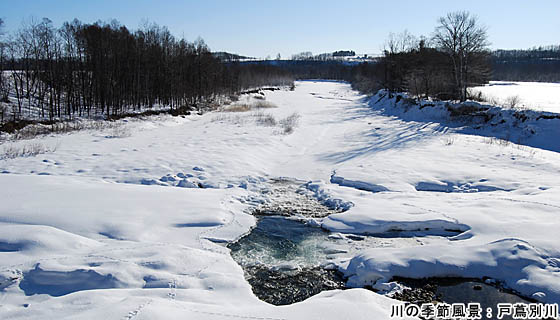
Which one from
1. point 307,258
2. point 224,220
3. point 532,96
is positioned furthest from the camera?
point 532,96

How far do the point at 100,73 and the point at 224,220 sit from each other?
112ft

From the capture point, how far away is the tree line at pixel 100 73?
1320 inches

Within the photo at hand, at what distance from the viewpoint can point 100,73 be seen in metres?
36.1

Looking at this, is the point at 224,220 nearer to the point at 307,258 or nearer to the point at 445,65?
the point at 307,258

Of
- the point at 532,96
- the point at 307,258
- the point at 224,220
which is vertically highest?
the point at 532,96

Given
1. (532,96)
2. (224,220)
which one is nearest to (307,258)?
(224,220)

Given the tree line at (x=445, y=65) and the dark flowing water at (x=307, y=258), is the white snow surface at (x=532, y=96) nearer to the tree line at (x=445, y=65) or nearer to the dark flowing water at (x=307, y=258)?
the tree line at (x=445, y=65)

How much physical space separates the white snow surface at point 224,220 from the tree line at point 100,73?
2060 centimetres

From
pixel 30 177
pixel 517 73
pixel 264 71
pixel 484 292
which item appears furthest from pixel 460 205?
pixel 517 73

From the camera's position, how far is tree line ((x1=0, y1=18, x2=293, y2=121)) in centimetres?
3353

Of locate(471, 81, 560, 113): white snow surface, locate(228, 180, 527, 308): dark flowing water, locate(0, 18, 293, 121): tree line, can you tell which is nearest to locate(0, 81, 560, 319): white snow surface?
locate(228, 180, 527, 308): dark flowing water

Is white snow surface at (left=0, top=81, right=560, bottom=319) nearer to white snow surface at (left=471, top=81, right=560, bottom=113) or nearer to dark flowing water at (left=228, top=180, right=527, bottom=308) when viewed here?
dark flowing water at (left=228, top=180, right=527, bottom=308)

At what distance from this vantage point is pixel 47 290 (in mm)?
Result: 4793

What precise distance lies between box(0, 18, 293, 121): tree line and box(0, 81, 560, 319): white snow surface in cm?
2060
